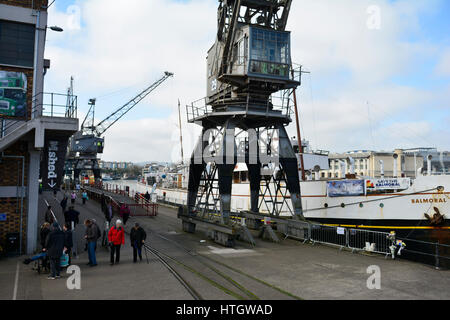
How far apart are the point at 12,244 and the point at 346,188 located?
19.0m

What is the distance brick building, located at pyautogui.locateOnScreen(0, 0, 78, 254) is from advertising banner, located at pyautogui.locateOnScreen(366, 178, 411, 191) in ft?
57.7

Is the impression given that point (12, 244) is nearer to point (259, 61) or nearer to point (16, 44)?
point (16, 44)

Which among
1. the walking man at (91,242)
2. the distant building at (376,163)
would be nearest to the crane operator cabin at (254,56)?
the walking man at (91,242)

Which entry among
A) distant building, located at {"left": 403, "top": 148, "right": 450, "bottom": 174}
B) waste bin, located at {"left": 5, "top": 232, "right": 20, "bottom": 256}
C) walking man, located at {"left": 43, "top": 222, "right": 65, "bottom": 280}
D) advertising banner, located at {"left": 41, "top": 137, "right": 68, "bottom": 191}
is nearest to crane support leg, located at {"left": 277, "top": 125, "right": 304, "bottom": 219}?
distant building, located at {"left": 403, "top": 148, "right": 450, "bottom": 174}

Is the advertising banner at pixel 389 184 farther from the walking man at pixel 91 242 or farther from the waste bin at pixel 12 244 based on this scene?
the waste bin at pixel 12 244

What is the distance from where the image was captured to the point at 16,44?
549 inches

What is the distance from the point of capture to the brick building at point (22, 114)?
1316cm

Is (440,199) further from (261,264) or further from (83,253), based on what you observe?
(83,253)

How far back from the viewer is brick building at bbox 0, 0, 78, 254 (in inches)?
518

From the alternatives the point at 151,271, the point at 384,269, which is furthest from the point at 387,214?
the point at 151,271

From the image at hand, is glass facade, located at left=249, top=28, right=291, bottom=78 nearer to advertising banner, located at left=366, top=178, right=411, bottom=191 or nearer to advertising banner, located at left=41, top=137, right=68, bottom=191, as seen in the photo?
advertising banner, located at left=366, top=178, right=411, bottom=191

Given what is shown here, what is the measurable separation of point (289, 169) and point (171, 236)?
26.5ft

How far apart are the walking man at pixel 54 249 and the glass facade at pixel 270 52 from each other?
12.7 m

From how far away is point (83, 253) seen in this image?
1379cm
